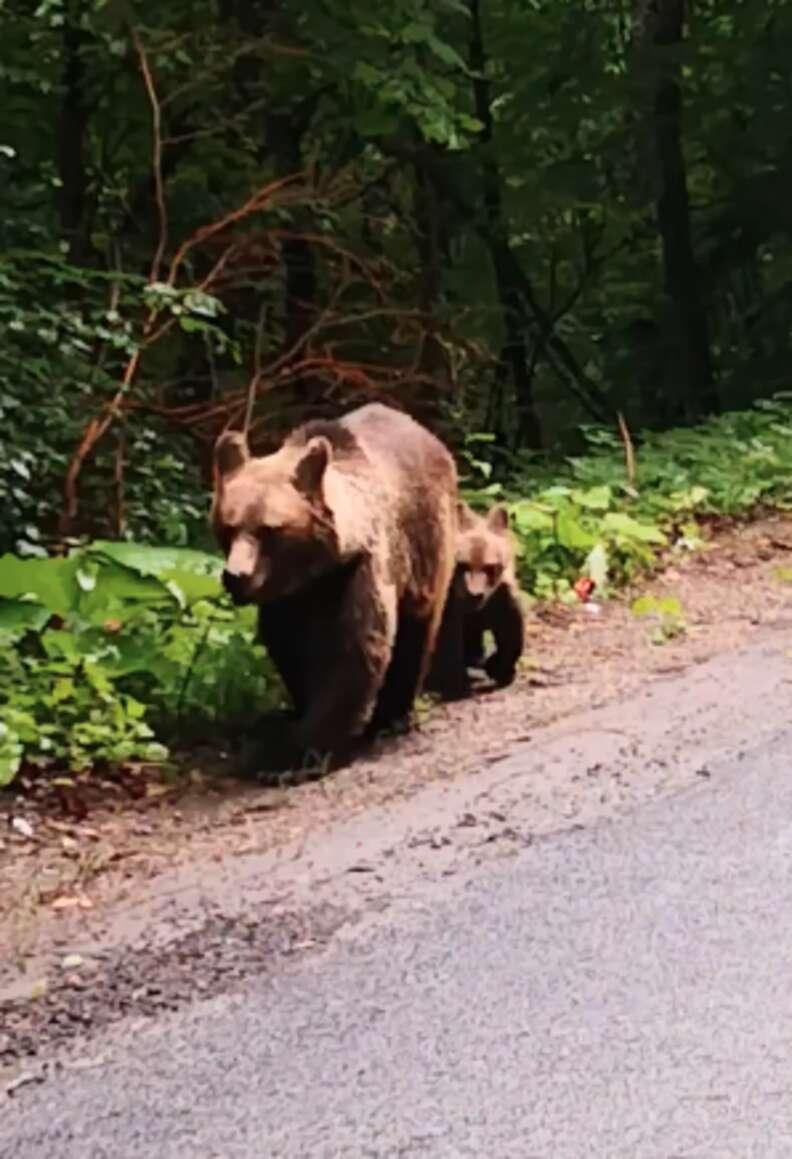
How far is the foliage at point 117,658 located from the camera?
5688mm

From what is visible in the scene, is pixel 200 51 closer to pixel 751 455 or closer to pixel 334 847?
pixel 751 455

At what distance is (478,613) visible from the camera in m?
6.97

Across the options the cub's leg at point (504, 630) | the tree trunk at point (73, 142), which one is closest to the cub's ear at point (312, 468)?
the cub's leg at point (504, 630)

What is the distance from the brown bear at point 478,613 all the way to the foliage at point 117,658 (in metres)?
0.69

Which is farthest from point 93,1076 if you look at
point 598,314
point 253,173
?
point 598,314

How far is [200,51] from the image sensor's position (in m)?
11.4

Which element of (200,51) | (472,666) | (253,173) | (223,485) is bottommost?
(472,666)

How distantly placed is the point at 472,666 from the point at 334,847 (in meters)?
2.42

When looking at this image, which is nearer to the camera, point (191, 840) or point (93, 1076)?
point (93, 1076)

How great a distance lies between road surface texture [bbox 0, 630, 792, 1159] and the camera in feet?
10.7

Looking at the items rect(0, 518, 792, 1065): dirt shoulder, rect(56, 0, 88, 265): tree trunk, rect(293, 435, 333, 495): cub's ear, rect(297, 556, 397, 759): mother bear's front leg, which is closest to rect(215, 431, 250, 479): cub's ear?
rect(293, 435, 333, 495): cub's ear

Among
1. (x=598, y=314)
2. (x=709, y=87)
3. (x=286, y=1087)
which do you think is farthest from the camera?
(x=598, y=314)

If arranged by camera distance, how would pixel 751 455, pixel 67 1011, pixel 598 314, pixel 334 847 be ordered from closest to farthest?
1. pixel 67 1011
2. pixel 334 847
3. pixel 751 455
4. pixel 598 314

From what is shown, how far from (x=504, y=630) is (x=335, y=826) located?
205 cm
